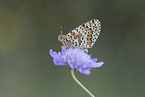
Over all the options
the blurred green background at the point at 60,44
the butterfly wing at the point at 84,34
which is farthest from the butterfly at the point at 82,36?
the blurred green background at the point at 60,44

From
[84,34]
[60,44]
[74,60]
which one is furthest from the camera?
[60,44]

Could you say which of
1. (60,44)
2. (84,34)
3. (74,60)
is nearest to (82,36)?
(84,34)

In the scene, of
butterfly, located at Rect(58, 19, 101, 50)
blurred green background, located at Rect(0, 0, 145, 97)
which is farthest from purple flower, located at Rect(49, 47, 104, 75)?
blurred green background, located at Rect(0, 0, 145, 97)

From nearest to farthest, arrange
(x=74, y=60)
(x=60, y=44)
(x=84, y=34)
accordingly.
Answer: (x=74, y=60)
(x=84, y=34)
(x=60, y=44)

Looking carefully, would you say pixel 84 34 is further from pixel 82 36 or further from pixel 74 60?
pixel 74 60
